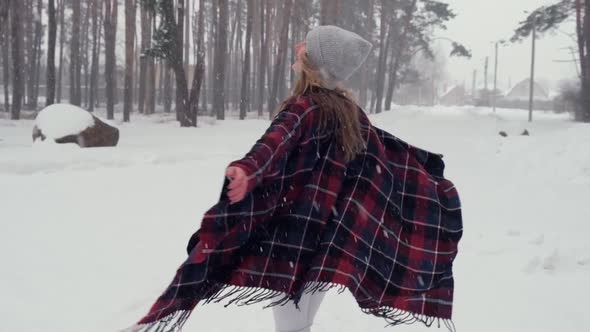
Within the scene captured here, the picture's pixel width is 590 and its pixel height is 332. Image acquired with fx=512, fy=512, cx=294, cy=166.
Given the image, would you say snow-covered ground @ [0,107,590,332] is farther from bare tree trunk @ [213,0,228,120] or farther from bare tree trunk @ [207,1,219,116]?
bare tree trunk @ [207,1,219,116]

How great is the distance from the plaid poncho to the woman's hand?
0.03 m

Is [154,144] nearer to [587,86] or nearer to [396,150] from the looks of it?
[396,150]

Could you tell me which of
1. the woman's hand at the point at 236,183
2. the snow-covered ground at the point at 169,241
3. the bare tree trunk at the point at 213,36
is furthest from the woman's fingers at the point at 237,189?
the bare tree trunk at the point at 213,36

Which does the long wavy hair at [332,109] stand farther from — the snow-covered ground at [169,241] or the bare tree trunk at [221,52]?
the bare tree trunk at [221,52]

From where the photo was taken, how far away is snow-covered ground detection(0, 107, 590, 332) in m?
3.72

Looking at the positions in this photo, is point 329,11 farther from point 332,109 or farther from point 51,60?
point 332,109

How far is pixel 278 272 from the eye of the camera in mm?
2145

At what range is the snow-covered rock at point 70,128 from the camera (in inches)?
458

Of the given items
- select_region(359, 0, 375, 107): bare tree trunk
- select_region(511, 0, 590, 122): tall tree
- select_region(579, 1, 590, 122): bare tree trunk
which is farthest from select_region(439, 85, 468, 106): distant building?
select_region(579, 1, 590, 122): bare tree trunk

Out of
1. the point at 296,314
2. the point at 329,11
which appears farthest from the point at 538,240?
the point at 329,11

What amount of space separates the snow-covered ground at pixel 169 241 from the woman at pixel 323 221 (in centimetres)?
146

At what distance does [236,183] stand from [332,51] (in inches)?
32.4

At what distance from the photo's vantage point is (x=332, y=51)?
2355 millimetres

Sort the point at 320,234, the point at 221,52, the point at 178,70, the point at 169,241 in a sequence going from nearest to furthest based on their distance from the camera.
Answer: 1. the point at 320,234
2. the point at 169,241
3. the point at 178,70
4. the point at 221,52
